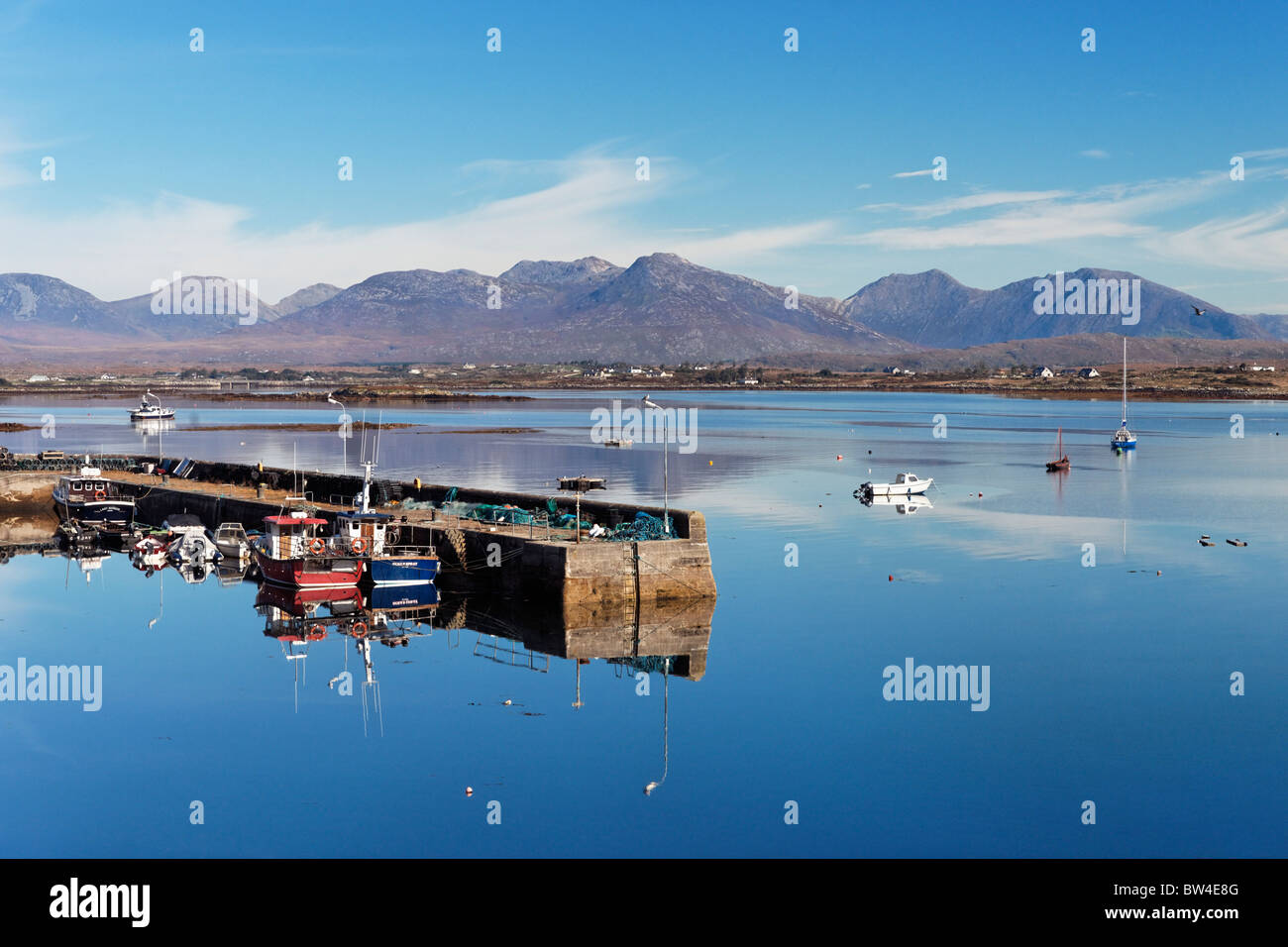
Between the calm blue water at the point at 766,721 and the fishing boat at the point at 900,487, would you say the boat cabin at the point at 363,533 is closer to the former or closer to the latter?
the calm blue water at the point at 766,721

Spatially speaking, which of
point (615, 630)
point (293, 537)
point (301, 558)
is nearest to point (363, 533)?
point (301, 558)

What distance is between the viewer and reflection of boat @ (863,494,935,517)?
7150 cm

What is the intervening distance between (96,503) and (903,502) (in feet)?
140

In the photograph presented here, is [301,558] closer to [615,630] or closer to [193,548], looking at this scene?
[193,548]

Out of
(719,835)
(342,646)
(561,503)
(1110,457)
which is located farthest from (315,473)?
(1110,457)

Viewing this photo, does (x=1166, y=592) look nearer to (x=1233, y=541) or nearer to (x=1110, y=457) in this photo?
(x=1233, y=541)

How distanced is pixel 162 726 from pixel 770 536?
110 feet

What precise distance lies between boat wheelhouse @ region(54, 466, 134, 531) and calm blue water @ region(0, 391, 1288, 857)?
5.64 meters

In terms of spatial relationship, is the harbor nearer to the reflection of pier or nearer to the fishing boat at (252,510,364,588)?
the reflection of pier

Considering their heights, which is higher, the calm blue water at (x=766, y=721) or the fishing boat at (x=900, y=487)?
the fishing boat at (x=900, y=487)

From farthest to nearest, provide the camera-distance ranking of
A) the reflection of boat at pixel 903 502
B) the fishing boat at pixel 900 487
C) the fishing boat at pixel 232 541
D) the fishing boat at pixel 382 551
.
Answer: the fishing boat at pixel 900 487 → the reflection of boat at pixel 903 502 → the fishing boat at pixel 232 541 → the fishing boat at pixel 382 551

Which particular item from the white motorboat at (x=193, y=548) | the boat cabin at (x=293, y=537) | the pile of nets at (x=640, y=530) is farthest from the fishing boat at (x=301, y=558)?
the pile of nets at (x=640, y=530)

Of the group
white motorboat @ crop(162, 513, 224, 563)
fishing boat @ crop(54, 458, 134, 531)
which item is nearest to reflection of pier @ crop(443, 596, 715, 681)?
white motorboat @ crop(162, 513, 224, 563)

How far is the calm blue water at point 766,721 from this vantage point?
2341cm
